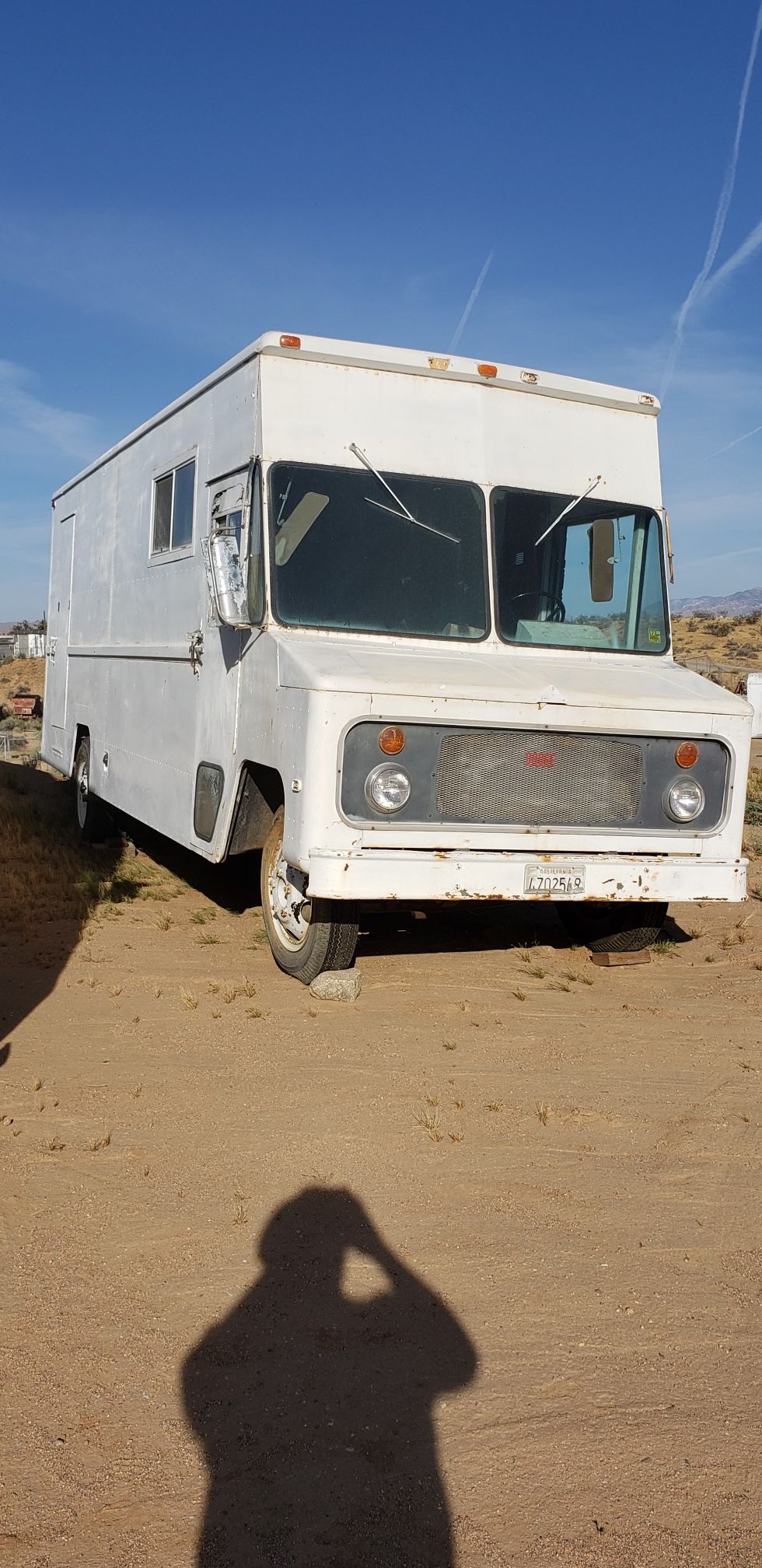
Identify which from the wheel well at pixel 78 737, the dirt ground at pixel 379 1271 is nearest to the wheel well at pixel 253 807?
the dirt ground at pixel 379 1271

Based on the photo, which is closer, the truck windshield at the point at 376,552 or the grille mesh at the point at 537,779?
the grille mesh at the point at 537,779

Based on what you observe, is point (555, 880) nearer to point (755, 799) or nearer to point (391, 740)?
point (391, 740)

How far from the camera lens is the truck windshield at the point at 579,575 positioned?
6.32 m

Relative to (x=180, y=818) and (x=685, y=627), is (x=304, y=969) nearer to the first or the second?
(x=180, y=818)

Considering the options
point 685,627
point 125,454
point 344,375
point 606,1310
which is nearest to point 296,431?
point 344,375

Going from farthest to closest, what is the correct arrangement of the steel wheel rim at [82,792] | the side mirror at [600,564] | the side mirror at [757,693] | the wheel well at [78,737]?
the side mirror at [757,693] < the wheel well at [78,737] < the steel wheel rim at [82,792] < the side mirror at [600,564]

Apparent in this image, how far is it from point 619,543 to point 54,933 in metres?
3.95

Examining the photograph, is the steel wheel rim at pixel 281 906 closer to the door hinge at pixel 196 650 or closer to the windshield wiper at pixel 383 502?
the door hinge at pixel 196 650

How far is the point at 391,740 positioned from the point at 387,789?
0.21 metres

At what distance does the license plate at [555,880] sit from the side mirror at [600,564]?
5.62ft

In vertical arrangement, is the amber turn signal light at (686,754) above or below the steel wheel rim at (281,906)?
above

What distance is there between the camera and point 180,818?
24.4 feet

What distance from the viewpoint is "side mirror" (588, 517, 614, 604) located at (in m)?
6.60

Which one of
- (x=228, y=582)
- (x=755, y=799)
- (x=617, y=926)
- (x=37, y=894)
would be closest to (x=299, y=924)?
(x=228, y=582)
